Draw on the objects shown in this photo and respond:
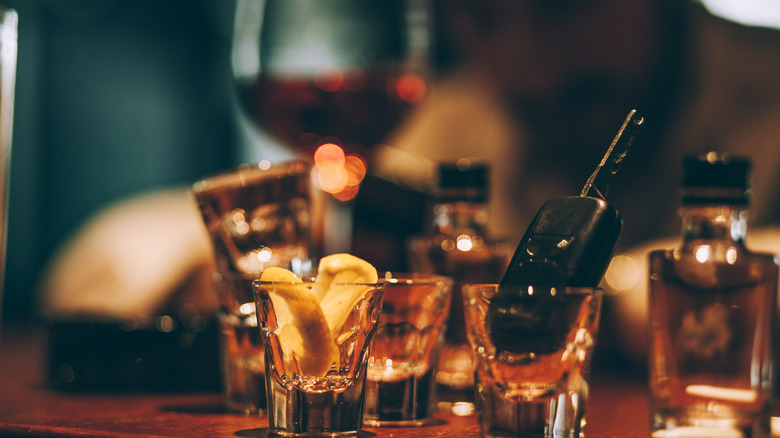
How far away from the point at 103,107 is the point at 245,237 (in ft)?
8.44

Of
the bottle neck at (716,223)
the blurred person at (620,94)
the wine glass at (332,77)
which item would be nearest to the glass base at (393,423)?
the bottle neck at (716,223)

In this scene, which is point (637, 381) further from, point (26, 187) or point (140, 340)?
point (26, 187)

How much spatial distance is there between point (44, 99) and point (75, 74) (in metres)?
0.13

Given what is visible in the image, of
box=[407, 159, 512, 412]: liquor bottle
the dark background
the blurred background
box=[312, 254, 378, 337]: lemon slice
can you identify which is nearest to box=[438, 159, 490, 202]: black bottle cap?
box=[407, 159, 512, 412]: liquor bottle

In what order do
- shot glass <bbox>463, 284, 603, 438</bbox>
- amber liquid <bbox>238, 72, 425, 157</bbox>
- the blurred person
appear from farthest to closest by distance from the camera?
1. the blurred person
2. amber liquid <bbox>238, 72, 425, 157</bbox>
3. shot glass <bbox>463, 284, 603, 438</bbox>

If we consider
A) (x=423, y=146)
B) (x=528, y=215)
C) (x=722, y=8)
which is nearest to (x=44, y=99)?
(x=423, y=146)

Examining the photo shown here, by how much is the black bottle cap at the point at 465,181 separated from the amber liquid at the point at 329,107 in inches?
6.9

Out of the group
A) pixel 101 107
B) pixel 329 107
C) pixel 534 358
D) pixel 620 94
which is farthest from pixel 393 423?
pixel 101 107

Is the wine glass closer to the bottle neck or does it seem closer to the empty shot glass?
the empty shot glass

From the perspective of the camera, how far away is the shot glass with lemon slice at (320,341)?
46cm

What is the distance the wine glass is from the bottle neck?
35 centimetres

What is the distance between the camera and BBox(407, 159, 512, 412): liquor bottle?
67cm

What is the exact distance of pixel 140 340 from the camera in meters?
0.70

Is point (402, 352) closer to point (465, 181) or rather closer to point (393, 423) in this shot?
point (393, 423)
